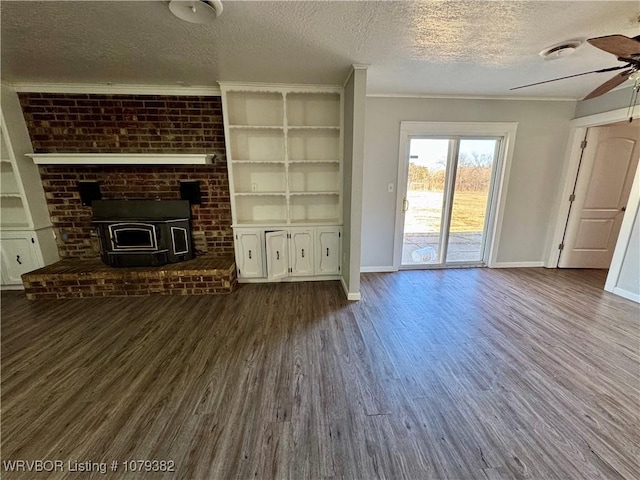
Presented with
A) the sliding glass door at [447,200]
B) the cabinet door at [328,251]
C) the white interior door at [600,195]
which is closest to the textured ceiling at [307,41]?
the sliding glass door at [447,200]

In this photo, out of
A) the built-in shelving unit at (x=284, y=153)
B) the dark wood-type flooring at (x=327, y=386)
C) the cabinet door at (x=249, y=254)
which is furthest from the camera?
the cabinet door at (x=249, y=254)

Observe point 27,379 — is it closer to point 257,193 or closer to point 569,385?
point 257,193

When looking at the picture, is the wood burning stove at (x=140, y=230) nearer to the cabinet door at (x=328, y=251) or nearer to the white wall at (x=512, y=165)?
the cabinet door at (x=328, y=251)

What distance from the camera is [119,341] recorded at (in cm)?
234

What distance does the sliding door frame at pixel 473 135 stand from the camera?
11.9ft

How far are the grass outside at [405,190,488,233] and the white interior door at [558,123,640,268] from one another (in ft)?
4.45

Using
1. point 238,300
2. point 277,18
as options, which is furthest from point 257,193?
point 277,18

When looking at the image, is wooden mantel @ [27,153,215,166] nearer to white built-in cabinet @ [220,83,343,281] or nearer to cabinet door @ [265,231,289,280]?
white built-in cabinet @ [220,83,343,281]

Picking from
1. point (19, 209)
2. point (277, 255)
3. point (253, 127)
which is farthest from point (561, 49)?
point (19, 209)

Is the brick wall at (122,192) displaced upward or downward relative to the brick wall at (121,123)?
downward

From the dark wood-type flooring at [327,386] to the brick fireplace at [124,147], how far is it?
905mm

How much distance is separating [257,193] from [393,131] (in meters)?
2.05

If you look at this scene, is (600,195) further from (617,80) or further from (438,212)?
(617,80)

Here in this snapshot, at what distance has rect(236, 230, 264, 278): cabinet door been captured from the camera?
3486 mm
